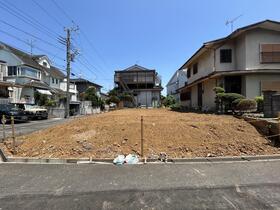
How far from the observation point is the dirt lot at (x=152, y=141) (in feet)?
28.6

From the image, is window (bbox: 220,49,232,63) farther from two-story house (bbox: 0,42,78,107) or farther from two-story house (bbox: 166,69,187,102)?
two-story house (bbox: 166,69,187,102)

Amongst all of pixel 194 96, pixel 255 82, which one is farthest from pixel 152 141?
pixel 194 96

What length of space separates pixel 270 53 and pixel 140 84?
3664 cm

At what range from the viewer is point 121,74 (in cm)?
5484

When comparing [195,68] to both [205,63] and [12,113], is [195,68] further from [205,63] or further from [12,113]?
[12,113]

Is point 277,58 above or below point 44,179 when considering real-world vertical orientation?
above

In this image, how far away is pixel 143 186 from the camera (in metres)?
5.64

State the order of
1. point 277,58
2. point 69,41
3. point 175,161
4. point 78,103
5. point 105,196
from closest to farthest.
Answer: point 105,196, point 175,161, point 277,58, point 69,41, point 78,103

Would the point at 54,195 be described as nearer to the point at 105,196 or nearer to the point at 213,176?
the point at 105,196

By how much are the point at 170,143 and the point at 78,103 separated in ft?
130

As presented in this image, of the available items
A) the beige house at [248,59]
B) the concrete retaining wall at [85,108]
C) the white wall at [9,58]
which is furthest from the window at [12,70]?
the beige house at [248,59]

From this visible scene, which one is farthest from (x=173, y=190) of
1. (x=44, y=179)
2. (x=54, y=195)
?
(x=44, y=179)

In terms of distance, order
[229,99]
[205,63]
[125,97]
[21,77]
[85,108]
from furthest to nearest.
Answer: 1. [85,108]
2. [125,97]
3. [21,77]
4. [205,63]
5. [229,99]

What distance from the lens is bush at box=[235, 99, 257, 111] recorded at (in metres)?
14.5
